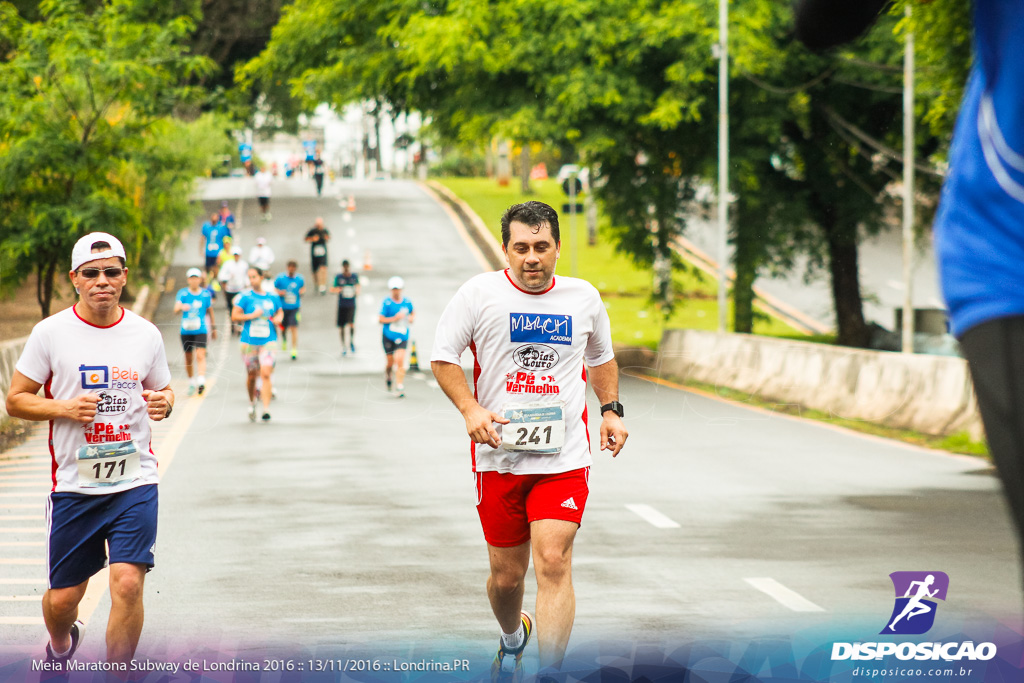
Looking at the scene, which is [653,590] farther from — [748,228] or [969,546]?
[748,228]

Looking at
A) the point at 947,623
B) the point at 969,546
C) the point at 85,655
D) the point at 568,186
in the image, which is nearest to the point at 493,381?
the point at 85,655

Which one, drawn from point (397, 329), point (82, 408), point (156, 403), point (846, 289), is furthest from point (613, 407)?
point (846, 289)

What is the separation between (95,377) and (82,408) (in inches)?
6.4

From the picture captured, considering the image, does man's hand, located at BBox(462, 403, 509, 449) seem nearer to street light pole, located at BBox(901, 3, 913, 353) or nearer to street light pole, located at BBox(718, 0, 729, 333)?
street light pole, located at BBox(901, 3, 913, 353)

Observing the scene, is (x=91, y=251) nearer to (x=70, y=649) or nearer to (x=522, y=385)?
(x=70, y=649)

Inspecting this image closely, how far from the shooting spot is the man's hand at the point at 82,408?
5.62 m

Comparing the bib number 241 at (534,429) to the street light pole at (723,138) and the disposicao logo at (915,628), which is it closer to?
the disposicao logo at (915,628)

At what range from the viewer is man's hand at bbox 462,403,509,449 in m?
5.60

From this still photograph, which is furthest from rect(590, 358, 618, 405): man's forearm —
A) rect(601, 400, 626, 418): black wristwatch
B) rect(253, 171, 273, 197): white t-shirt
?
rect(253, 171, 273, 197): white t-shirt

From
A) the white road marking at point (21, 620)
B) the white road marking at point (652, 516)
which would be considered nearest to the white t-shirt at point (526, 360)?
the white road marking at point (21, 620)

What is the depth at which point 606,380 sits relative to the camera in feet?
20.3

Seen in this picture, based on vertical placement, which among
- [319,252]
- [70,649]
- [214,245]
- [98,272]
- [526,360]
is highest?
[98,272]

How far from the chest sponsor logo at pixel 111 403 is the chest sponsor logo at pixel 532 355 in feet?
5.22

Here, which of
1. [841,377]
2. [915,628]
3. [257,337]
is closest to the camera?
[915,628]
